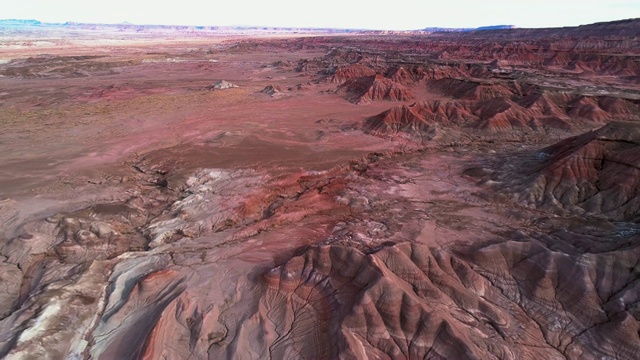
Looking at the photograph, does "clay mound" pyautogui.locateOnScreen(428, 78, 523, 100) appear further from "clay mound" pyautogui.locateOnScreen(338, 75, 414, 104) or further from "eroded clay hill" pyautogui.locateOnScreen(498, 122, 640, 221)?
"eroded clay hill" pyautogui.locateOnScreen(498, 122, 640, 221)

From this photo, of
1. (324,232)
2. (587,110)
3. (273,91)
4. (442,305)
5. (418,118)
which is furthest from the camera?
(273,91)

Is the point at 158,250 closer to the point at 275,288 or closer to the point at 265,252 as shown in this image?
the point at 265,252

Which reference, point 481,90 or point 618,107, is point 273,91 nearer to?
point 481,90

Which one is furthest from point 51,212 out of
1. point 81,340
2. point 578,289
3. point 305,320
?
point 578,289

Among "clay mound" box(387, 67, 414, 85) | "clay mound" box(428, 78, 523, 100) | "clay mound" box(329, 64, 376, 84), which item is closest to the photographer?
"clay mound" box(428, 78, 523, 100)

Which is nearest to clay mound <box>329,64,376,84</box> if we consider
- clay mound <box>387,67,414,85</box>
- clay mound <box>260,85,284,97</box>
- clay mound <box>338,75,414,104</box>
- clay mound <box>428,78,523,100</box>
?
clay mound <box>387,67,414,85</box>

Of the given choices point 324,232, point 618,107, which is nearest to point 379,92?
point 618,107

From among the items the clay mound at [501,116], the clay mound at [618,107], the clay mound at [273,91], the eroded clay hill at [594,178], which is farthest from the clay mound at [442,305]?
the clay mound at [273,91]

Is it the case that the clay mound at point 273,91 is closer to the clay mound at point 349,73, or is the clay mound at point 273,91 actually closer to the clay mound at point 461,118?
the clay mound at point 349,73
